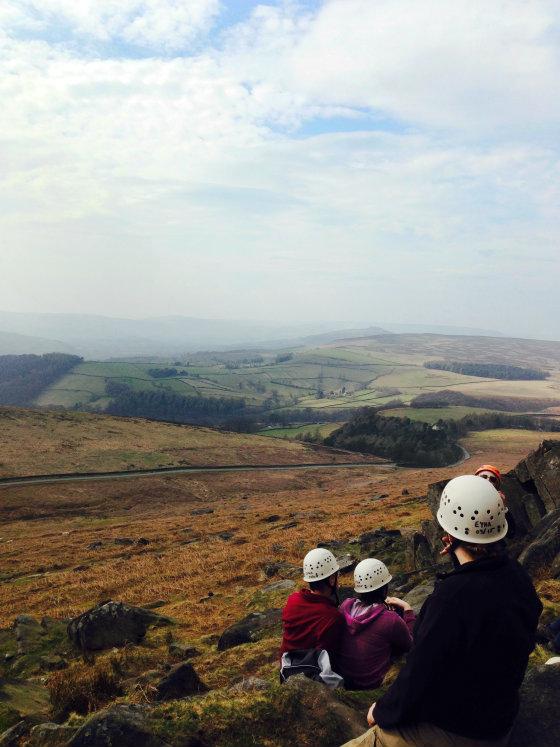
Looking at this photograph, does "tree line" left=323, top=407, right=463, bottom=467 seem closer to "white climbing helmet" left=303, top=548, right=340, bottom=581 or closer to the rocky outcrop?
the rocky outcrop

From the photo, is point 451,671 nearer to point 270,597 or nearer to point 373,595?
point 373,595

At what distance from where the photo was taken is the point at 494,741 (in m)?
4.39

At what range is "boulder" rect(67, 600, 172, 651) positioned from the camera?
12719 mm

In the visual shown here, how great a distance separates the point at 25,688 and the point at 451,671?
8778mm

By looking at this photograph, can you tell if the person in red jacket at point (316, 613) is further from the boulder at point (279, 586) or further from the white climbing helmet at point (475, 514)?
the boulder at point (279, 586)

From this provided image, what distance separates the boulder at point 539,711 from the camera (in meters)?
4.81

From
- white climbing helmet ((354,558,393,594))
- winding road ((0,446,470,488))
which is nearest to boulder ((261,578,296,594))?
white climbing helmet ((354,558,393,594))

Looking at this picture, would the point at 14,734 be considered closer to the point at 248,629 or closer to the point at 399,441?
the point at 248,629

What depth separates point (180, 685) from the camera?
8477mm

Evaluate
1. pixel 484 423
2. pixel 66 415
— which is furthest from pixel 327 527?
pixel 484 423

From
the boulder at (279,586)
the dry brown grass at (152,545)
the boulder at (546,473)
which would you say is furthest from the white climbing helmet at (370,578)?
the boulder at (279,586)

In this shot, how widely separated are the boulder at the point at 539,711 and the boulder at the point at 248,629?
301 inches

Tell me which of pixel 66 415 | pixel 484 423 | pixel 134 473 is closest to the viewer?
pixel 134 473

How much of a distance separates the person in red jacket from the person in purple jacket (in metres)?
0.21
